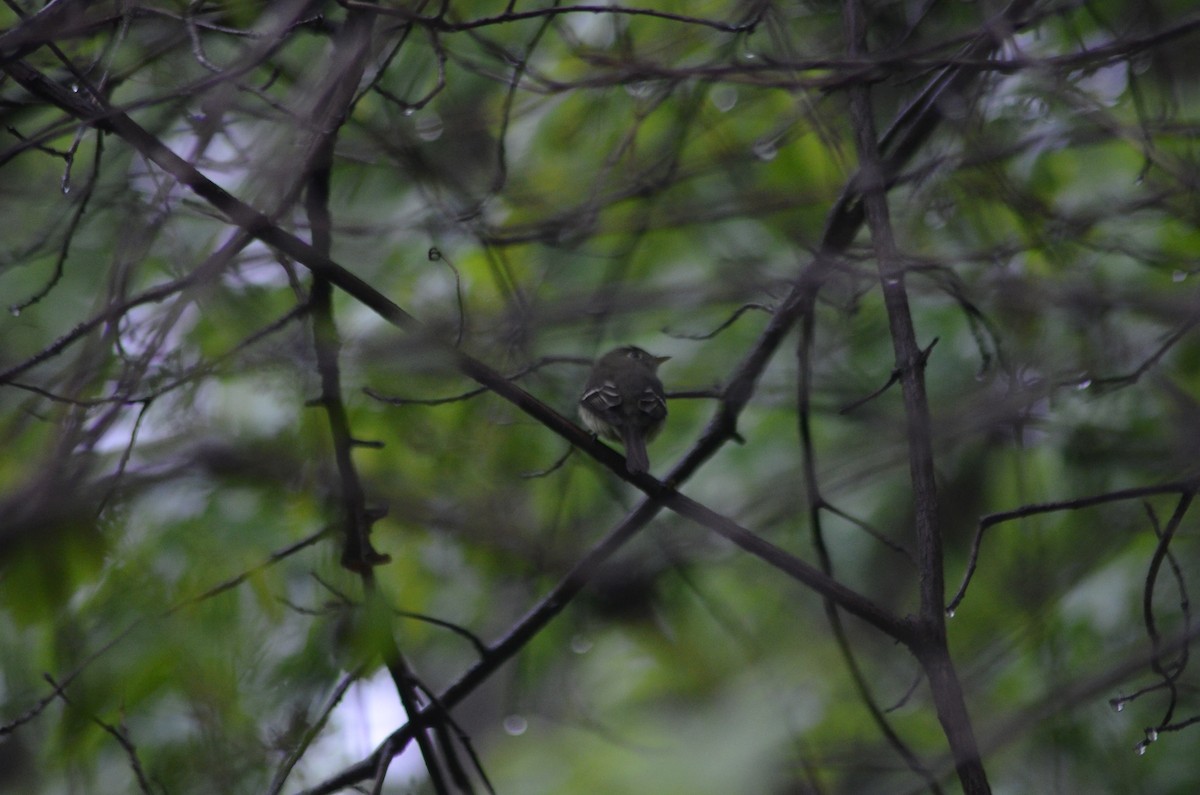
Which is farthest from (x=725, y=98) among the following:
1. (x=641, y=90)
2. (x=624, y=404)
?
(x=624, y=404)

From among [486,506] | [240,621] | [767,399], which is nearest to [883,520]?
[767,399]

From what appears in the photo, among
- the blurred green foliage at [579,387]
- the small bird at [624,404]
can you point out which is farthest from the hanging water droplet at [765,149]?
the small bird at [624,404]

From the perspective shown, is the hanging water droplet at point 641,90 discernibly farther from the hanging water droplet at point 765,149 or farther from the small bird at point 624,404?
the small bird at point 624,404

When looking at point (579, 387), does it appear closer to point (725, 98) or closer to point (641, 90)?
point (641, 90)

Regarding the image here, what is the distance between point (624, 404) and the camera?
374 cm

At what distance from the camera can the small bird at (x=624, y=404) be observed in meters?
3.73

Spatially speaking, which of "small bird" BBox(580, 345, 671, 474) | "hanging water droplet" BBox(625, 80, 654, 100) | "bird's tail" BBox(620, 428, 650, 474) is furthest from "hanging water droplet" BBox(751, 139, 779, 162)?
"bird's tail" BBox(620, 428, 650, 474)

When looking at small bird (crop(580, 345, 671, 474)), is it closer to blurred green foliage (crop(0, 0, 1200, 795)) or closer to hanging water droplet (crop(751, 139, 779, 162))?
blurred green foliage (crop(0, 0, 1200, 795))

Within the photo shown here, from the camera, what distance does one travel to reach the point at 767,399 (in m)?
4.21

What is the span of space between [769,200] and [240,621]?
6.21 feet

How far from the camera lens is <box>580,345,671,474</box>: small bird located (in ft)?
12.2

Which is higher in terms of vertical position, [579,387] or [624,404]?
[579,387]

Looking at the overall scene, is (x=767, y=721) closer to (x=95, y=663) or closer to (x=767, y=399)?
(x=767, y=399)

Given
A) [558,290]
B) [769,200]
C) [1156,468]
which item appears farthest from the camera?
[558,290]
